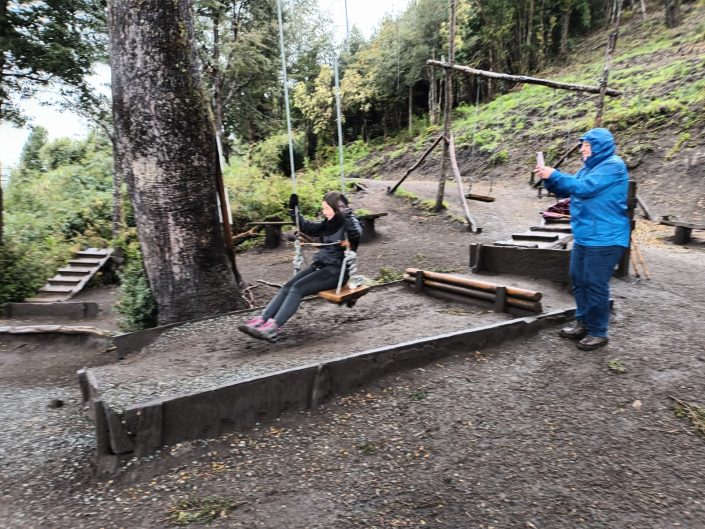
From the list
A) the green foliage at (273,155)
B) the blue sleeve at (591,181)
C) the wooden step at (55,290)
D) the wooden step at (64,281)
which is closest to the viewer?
the blue sleeve at (591,181)

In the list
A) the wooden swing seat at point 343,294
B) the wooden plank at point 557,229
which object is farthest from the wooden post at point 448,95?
the wooden swing seat at point 343,294

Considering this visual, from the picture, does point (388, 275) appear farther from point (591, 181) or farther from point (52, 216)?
point (52, 216)

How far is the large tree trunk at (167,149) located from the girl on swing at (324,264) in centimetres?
133

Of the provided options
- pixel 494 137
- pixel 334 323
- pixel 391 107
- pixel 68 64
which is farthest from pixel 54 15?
pixel 391 107

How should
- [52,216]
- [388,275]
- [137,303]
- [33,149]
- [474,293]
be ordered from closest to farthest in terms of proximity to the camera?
[137,303]
[474,293]
[388,275]
[52,216]
[33,149]

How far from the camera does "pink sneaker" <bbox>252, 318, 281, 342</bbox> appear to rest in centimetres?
516

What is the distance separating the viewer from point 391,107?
3700cm

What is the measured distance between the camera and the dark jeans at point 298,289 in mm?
5223

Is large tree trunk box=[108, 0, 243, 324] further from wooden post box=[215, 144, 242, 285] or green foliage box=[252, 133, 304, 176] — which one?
green foliage box=[252, 133, 304, 176]

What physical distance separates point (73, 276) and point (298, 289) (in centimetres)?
882

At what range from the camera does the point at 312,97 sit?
110 feet

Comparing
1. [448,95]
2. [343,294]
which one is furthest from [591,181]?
[448,95]

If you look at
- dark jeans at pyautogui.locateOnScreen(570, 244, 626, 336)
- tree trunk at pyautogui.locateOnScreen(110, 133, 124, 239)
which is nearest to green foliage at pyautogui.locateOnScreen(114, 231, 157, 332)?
dark jeans at pyautogui.locateOnScreen(570, 244, 626, 336)

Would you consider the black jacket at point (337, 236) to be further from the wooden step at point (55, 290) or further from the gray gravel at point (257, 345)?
the wooden step at point (55, 290)
